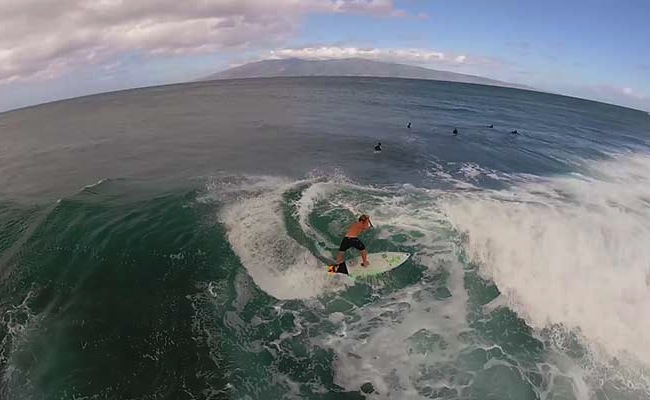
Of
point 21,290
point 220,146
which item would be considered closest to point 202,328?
point 21,290

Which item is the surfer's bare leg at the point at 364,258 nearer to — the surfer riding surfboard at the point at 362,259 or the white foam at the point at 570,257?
the surfer riding surfboard at the point at 362,259

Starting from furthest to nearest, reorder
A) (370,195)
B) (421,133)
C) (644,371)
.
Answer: (421,133) < (370,195) < (644,371)

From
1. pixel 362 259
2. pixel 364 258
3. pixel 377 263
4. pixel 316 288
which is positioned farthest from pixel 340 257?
pixel 377 263

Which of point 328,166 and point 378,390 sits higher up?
point 328,166

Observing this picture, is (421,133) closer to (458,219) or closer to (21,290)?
(458,219)

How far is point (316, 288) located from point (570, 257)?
38.8ft

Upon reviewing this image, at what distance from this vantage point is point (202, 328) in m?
14.6

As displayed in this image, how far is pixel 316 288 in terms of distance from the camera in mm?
16641

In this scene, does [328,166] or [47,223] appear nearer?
[47,223]

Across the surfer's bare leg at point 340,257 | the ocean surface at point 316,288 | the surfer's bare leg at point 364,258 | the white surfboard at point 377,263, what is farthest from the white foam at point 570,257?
the surfer's bare leg at point 340,257

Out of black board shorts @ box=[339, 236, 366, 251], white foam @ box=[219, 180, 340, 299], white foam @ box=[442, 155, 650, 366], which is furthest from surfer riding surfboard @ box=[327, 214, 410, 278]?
white foam @ box=[442, 155, 650, 366]

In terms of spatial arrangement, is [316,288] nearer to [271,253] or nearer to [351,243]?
[351,243]

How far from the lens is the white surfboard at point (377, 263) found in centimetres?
1716

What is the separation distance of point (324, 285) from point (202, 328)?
5148 millimetres
